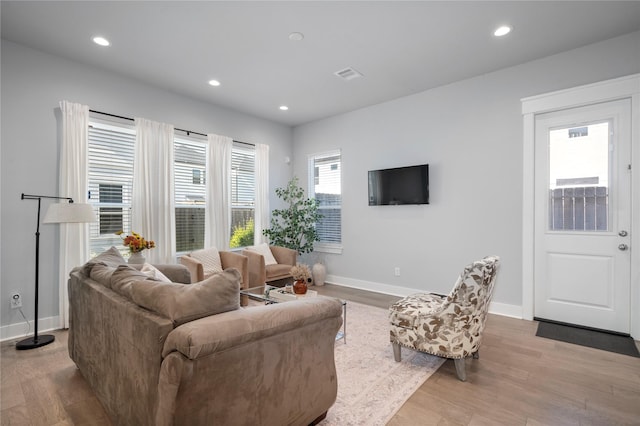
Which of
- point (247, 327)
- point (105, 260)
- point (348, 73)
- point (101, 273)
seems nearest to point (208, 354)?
point (247, 327)

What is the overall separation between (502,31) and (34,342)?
5344mm

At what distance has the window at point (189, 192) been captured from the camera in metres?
4.42

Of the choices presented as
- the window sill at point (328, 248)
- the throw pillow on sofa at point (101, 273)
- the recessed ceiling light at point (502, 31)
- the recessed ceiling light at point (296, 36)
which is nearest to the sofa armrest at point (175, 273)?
Answer: the throw pillow on sofa at point (101, 273)

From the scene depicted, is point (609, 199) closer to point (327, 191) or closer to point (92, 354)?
point (327, 191)

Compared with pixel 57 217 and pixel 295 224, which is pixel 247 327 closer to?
pixel 57 217

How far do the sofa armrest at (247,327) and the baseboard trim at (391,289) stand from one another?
2.95m

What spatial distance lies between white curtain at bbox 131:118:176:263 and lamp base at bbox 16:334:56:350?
122cm

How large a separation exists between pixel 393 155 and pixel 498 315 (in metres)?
2.58

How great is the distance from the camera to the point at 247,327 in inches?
52.4

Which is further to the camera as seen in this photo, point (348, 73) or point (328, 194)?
point (328, 194)

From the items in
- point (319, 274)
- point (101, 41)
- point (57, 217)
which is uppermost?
point (101, 41)

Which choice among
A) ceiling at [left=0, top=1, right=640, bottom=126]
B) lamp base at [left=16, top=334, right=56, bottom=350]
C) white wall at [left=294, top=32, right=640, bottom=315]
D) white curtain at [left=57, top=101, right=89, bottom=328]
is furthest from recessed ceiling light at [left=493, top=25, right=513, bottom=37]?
lamp base at [left=16, top=334, right=56, bottom=350]

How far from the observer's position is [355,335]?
313 centimetres

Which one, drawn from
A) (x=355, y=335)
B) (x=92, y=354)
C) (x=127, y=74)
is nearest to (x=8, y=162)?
(x=127, y=74)
